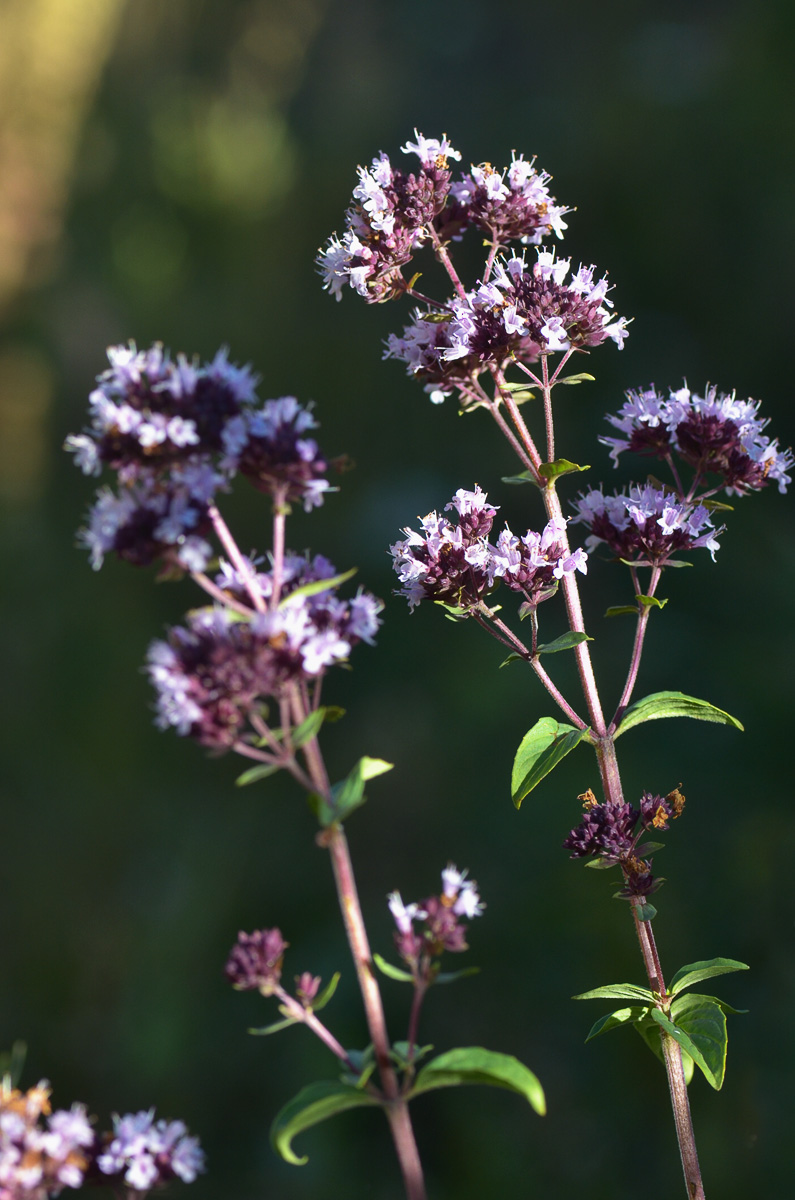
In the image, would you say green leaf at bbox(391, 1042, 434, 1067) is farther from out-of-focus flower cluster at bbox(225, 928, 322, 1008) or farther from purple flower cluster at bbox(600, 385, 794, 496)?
purple flower cluster at bbox(600, 385, 794, 496)

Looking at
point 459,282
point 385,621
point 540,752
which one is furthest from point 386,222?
point 385,621

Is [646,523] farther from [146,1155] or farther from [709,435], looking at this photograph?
[146,1155]

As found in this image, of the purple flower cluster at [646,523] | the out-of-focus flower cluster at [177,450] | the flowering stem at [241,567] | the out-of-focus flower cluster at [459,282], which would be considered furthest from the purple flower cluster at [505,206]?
the flowering stem at [241,567]

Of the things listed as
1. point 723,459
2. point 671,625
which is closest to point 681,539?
point 723,459

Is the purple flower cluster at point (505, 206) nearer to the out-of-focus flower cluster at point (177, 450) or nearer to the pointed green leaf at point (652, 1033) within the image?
the out-of-focus flower cluster at point (177, 450)

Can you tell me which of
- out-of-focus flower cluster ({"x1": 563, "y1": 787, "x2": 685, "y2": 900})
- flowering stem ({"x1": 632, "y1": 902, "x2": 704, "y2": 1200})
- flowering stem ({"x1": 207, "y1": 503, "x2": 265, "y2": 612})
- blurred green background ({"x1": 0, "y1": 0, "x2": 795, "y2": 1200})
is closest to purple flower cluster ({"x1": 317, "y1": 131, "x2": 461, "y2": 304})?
flowering stem ({"x1": 207, "y1": 503, "x2": 265, "y2": 612})
